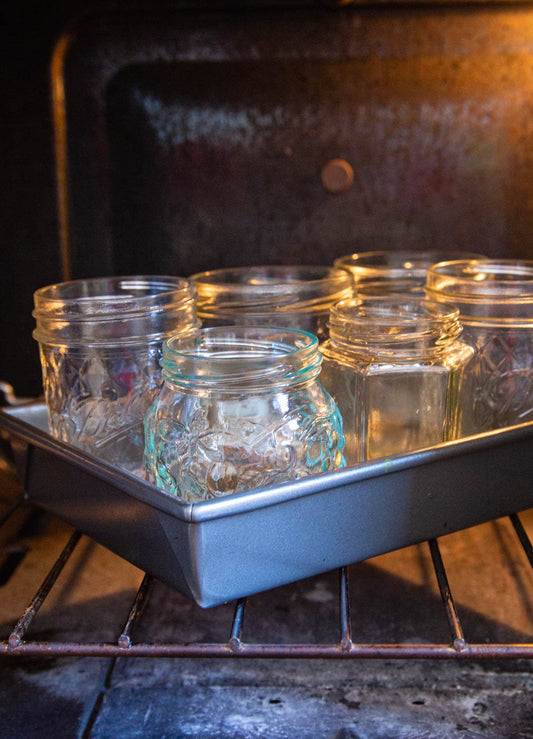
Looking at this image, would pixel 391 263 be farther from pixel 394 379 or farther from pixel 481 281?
pixel 394 379

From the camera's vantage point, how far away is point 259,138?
39.9 inches

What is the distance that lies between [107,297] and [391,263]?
363 millimetres

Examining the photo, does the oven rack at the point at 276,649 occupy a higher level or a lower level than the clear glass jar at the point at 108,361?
lower

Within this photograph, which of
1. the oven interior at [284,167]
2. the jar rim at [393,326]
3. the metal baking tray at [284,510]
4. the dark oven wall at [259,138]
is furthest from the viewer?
the dark oven wall at [259,138]

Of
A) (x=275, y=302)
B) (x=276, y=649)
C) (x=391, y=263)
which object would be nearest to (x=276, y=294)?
(x=275, y=302)

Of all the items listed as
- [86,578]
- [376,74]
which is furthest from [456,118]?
[86,578]

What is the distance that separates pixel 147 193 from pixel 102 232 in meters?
0.08

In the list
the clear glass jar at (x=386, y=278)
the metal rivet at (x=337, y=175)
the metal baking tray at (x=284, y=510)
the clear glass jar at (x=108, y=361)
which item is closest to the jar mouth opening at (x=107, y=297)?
the clear glass jar at (x=108, y=361)

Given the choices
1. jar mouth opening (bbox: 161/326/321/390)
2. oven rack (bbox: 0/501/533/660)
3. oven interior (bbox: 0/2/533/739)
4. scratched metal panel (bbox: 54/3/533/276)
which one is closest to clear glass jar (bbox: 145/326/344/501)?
jar mouth opening (bbox: 161/326/321/390)

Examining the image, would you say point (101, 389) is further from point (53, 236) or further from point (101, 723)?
point (53, 236)

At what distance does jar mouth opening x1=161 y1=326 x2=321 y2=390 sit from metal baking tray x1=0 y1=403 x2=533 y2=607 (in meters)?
0.08

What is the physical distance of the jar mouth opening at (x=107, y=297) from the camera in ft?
2.19

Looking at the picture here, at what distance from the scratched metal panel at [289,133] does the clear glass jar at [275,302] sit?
286mm

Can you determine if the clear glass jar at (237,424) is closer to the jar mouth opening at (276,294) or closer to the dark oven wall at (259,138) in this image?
the jar mouth opening at (276,294)
